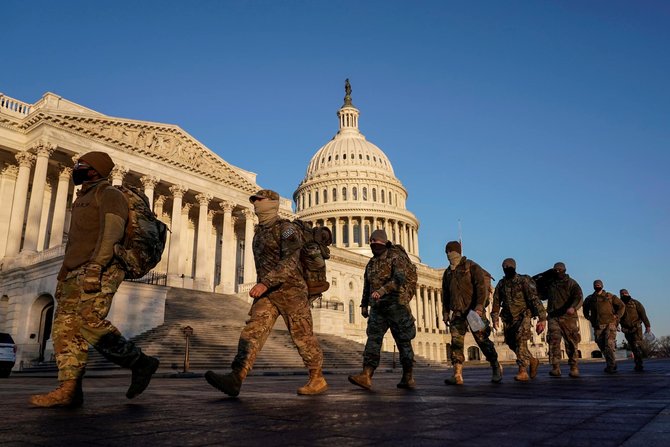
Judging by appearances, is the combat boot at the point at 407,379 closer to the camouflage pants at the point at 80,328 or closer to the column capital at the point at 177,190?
the camouflage pants at the point at 80,328

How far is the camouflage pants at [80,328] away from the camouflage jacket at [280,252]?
1871 millimetres

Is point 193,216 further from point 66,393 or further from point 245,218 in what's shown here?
point 66,393

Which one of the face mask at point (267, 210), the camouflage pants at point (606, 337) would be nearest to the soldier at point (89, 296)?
the face mask at point (267, 210)

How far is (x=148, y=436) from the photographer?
3.44 metres

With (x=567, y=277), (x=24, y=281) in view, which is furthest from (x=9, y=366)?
(x=567, y=277)

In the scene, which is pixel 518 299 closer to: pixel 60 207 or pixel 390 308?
pixel 390 308

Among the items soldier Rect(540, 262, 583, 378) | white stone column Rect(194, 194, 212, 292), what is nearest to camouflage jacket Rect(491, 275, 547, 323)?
soldier Rect(540, 262, 583, 378)

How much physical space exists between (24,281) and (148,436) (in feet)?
106

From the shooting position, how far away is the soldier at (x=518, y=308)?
11.6 meters

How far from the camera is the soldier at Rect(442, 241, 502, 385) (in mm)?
9969

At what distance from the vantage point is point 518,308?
38.6 feet

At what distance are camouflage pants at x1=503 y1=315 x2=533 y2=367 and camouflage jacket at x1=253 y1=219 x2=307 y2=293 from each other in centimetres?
628

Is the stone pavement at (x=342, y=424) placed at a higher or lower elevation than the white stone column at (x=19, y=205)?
lower

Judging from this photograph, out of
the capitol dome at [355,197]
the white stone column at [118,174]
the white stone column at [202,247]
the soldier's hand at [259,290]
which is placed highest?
the capitol dome at [355,197]
